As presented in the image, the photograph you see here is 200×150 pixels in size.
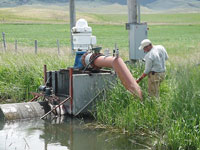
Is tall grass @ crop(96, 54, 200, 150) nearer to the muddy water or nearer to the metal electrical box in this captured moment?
the muddy water

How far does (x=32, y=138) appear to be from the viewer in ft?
32.3

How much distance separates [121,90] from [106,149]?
217cm

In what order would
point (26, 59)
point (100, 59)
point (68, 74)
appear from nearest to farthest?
point (100, 59) < point (68, 74) < point (26, 59)

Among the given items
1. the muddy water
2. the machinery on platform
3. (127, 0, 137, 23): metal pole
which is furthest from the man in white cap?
(127, 0, 137, 23): metal pole

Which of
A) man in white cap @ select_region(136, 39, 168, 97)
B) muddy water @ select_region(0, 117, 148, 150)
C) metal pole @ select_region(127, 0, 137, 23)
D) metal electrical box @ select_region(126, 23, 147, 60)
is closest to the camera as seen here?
muddy water @ select_region(0, 117, 148, 150)

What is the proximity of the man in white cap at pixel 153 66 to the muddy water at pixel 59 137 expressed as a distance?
1.45 metres

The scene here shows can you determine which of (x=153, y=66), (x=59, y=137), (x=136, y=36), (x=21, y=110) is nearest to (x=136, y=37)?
(x=136, y=36)

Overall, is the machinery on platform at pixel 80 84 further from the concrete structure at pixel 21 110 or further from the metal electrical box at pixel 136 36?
the metal electrical box at pixel 136 36

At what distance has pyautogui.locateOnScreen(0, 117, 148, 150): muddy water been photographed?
9.11 metres

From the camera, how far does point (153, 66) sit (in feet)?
34.2

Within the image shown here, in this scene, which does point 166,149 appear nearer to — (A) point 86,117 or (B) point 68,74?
(A) point 86,117

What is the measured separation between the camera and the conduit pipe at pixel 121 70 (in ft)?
33.9

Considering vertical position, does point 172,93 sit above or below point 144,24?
below

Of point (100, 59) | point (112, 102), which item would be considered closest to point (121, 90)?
point (112, 102)
